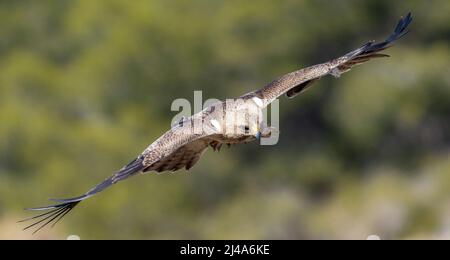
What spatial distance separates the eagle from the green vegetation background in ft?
32.0

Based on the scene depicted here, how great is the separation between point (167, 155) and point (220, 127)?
2.30 ft

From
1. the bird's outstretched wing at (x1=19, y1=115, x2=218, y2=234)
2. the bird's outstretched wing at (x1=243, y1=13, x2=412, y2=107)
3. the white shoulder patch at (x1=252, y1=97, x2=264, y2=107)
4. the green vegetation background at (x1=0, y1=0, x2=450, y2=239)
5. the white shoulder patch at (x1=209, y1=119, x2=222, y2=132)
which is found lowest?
the bird's outstretched wing at (x1=19, y1=115, x2=218, y2=234)

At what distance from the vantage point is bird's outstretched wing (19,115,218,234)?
9.32 m

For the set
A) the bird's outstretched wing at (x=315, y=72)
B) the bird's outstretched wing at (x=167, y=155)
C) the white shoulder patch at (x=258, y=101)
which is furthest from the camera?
the bird's outstretched wing at (x=315, y=72)

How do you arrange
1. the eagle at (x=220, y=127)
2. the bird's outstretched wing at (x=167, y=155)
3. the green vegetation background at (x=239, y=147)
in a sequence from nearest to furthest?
the bird's outstretched wing at (x=167, y=155) < the eagle at (x=220, y=127) < the green vegetation background at (x=239, y=147)

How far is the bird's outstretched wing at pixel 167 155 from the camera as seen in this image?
932 centimetres

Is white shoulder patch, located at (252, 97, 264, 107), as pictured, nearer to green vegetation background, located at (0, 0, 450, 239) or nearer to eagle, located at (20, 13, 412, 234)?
eagle, located at (20, 13, 412, 234)

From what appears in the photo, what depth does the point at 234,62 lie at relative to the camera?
73.9 ft

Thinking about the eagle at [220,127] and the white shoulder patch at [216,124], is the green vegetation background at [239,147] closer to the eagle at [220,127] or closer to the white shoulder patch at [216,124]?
the eagle at [220,127]

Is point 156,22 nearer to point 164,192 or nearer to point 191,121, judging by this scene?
point 164,192

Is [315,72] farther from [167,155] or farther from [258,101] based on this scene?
[167,155]

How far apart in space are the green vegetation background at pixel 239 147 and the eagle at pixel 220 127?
9.75 metres

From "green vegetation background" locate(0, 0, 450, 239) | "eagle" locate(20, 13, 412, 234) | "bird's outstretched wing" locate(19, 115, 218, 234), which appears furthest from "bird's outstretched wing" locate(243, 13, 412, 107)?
"green vegetation background" locate(0, 0, 450, 239)

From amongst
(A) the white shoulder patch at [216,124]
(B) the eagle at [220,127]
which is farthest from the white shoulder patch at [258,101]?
(A) the white shoulder patch at [216,124]
